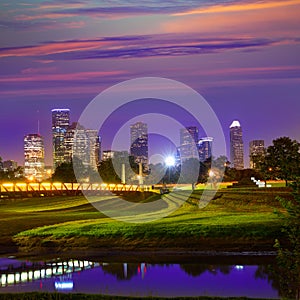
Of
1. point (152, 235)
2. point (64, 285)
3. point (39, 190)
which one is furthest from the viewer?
point (39, 190)

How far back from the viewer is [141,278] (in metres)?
38.6

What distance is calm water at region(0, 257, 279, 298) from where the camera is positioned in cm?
3414

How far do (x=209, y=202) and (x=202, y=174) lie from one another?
3372 inches

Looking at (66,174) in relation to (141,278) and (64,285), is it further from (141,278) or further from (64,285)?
(64,285)

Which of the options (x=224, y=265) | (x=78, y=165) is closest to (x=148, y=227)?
(x=224, y=265)

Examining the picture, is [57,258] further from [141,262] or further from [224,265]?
[224,265]

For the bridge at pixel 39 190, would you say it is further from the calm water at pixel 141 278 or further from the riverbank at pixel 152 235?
the calm water at pixel 141 278

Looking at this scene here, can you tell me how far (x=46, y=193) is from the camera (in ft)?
273

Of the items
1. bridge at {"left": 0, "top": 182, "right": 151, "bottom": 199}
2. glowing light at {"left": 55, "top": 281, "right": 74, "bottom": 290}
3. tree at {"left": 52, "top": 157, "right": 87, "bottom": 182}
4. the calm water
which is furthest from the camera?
tree at {"left": 52, "top": 157, "right": 87, "bottom": 182}

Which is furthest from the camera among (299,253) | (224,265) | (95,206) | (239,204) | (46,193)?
(95,206)

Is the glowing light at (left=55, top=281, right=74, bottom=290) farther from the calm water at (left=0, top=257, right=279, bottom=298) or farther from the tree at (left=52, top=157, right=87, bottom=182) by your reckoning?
the tree at (left=52, top=157, right=87, bottom=182)

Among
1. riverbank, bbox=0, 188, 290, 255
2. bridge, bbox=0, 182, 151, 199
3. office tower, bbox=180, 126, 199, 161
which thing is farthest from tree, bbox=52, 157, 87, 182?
riverbank, bbox=0, 188, 290, 255

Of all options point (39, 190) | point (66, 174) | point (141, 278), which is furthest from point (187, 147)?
point (141, 278)

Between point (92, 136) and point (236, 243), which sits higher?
point (92, 136)
